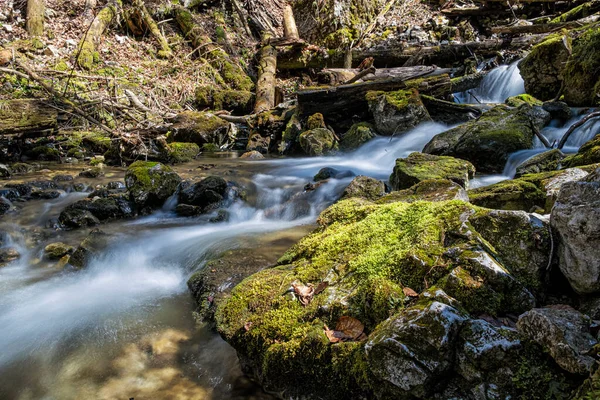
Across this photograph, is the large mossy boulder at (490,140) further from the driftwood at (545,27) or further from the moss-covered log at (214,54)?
the moss-covered log at (214,54)

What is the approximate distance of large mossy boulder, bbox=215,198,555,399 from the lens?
1.66 meters

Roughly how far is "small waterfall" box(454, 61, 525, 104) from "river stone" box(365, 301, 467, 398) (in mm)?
11795

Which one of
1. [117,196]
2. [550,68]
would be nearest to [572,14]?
[550,68]

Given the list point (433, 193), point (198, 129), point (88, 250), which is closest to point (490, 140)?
point (433, 193)

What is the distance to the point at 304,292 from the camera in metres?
2.48

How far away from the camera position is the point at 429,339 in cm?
166

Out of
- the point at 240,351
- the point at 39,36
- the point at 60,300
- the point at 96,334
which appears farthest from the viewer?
the point at 39,36

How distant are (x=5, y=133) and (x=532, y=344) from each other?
1101 centimetres

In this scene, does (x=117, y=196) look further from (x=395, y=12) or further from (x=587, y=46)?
(x=395, y=12)

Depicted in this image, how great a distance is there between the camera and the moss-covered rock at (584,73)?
7727mm

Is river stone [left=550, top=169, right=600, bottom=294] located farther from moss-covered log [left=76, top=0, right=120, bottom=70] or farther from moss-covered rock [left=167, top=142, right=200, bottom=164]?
moss-covered log [left=76, top=0, right=120, bottom=70]

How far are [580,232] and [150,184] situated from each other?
6690 mm

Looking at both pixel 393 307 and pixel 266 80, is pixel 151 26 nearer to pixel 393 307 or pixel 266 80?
pixel 266 80

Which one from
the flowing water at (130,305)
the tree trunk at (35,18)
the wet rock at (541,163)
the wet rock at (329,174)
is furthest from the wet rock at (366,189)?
the tree trunk at (35,18)
